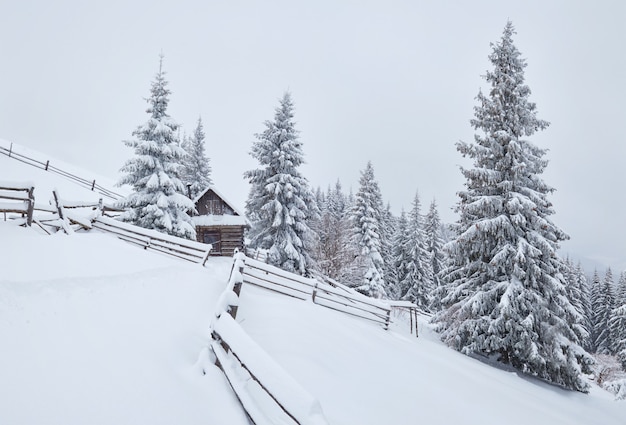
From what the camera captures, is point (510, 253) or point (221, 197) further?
point (221, 197)

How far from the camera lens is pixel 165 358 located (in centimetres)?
478

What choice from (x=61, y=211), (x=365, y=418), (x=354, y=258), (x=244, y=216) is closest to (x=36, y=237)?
(x=61, y=211)

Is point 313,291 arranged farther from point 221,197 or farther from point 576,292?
point 576,292

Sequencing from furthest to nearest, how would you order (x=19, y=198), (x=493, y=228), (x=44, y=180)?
1. (x=44, y=180)
2. (x=493, y=228)
3. (x=19, y=198)

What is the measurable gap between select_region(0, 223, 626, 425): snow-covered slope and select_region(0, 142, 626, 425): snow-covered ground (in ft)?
0.07

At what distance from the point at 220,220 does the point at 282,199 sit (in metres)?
7.01

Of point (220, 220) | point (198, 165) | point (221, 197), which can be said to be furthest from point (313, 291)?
point (198, 165)

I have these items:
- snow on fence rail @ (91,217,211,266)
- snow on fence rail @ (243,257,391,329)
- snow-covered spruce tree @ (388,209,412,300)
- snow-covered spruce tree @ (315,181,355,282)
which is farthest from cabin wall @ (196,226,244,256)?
snow-covered spruce tree @ (388,209,412,300)

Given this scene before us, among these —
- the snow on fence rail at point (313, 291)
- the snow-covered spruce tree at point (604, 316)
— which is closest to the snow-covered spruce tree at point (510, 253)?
the snow on fence rail at point (313, 291)

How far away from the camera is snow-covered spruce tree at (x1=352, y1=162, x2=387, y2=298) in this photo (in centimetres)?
2658

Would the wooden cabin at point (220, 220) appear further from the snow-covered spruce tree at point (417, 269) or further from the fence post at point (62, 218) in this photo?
the snow-covered spruce tree at point (417, 269)

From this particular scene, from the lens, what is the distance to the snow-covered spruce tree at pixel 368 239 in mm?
26578

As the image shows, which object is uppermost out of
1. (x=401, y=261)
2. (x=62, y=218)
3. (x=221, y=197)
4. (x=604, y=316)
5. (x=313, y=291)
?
(x=221, y=197)

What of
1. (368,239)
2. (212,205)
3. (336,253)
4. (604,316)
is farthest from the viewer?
(604,316)
